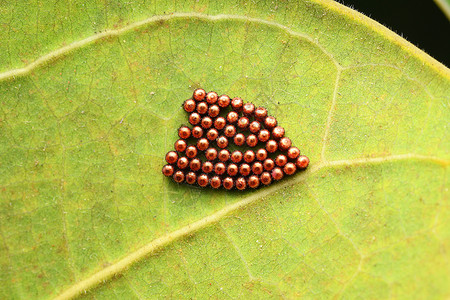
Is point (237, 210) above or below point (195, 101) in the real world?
below

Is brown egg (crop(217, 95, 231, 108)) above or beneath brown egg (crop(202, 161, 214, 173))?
above

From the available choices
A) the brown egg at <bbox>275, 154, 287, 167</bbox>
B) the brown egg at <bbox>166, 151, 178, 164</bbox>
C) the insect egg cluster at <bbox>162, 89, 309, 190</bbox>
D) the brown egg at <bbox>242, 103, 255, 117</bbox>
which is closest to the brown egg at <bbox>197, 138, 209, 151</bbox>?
the insect egg cluster at <bbox>162, 89, 309, 190</bbox>

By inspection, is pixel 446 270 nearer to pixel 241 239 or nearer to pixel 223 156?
pixel 241 239

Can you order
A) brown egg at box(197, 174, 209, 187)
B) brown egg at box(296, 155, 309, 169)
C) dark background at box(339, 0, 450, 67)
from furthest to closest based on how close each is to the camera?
1. dark background at box(339, 0, 450, 67)
2. brown egg at box(197, 174, 209, 187)
3. brown egg at box(296, 155, 309, 169)

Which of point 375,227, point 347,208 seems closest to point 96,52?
point 347,208

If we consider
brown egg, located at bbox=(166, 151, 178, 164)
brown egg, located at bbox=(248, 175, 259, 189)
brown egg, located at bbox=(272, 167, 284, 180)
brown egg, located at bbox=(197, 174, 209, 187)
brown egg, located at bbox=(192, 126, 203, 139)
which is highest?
brown egg, located at bbox=(192, 126, 203, 139)

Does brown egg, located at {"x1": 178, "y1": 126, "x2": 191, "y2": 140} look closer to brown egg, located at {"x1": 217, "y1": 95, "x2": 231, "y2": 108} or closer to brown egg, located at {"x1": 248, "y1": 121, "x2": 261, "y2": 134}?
brown egg, located at {"x1": 217, "y1": 95, "x2": 231, "y2": 108}
